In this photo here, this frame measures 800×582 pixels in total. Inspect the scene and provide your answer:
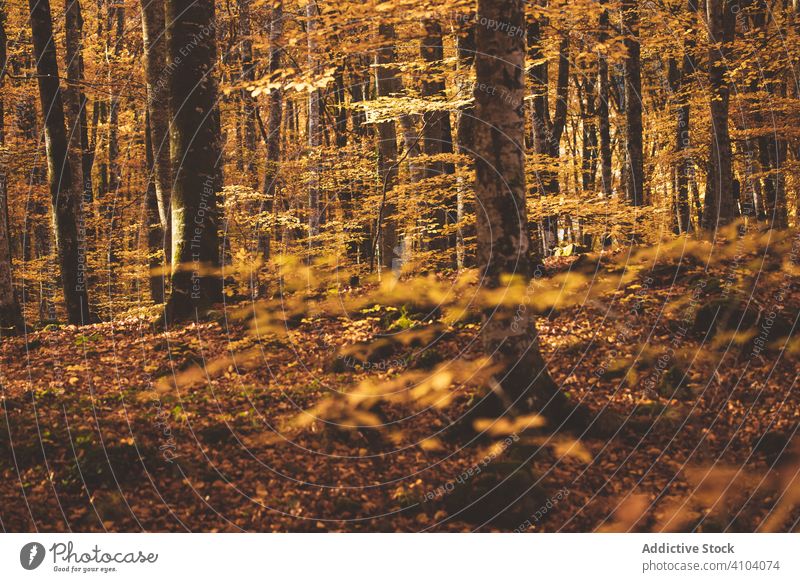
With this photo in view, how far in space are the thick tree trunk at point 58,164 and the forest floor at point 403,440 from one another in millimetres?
4086

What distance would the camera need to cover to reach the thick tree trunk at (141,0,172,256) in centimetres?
1077

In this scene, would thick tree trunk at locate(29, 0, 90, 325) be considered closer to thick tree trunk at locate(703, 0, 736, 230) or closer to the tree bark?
the tree bark

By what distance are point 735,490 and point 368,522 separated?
3407 millimetres

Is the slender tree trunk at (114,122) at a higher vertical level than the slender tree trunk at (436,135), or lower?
higher

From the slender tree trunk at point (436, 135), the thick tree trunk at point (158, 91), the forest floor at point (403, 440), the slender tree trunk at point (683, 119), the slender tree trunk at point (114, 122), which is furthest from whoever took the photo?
the slender tree trunk at point (114, 122)

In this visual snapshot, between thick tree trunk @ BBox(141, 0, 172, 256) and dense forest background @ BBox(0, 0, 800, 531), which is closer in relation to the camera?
dense forest background @ BBox(0, 0, 800, 531)

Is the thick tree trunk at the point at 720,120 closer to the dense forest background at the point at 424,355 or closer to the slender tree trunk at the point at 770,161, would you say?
the dense forest background at the point at 424,355

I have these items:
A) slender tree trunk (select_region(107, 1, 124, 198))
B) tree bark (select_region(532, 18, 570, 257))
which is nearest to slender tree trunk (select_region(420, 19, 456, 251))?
tree bark (select_region(532, 18, 570, 257))

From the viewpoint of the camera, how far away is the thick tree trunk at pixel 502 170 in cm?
587

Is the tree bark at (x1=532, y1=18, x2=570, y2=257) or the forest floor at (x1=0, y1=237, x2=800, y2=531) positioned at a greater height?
the tree bark at (x1=532, y1=18, x2=570, y2=257)

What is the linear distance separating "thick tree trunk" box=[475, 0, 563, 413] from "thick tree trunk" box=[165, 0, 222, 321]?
4678 millimetres

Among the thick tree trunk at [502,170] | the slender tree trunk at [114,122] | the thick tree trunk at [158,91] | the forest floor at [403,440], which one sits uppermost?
the slender tree trunk at [114,122]

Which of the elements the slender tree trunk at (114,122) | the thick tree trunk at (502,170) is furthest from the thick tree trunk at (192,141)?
the slender tree trunk at (114,122)
